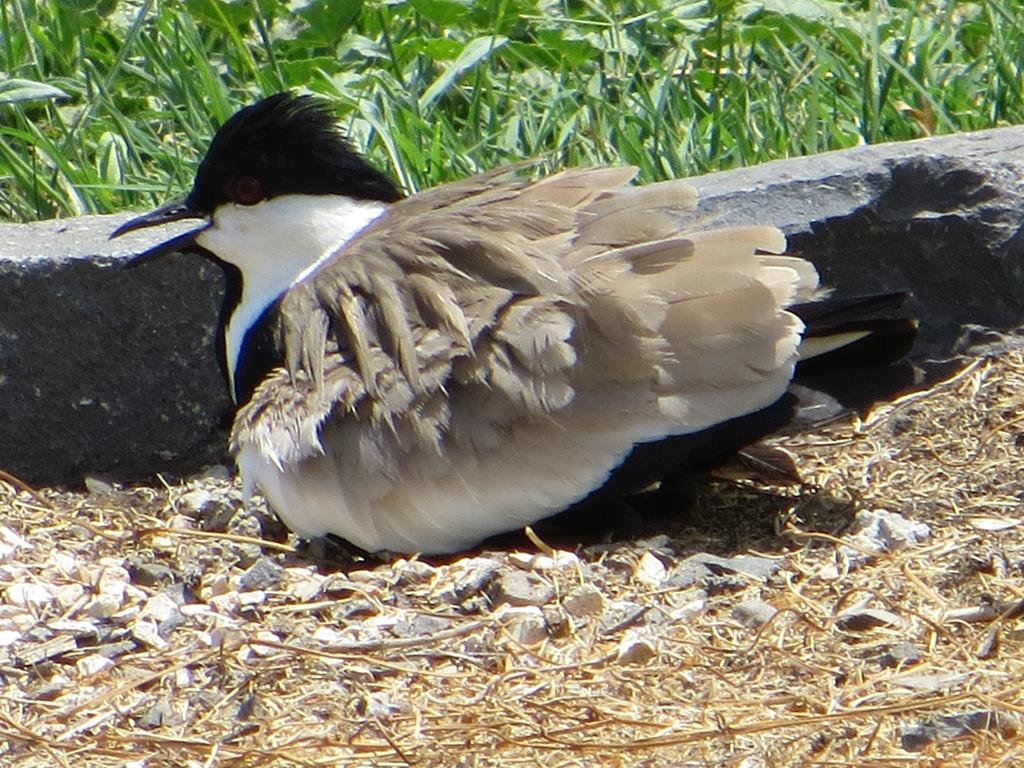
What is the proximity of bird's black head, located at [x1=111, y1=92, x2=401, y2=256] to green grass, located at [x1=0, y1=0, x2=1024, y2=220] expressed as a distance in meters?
0.80

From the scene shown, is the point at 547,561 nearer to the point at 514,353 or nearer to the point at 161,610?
the point at 514,353

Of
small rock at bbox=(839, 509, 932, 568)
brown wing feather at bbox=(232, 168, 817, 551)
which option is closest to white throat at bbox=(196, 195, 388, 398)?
brown wing feather at bbox=(232, 168, 817, 551)

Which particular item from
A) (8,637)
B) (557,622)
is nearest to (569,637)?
(557,622)

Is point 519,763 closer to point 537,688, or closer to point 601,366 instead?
point 537,688

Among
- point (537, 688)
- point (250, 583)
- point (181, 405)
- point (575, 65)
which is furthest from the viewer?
point (575, 65)

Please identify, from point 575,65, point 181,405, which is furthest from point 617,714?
point 575,65

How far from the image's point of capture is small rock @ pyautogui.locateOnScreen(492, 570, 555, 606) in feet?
10.6

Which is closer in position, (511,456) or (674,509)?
(511,456)

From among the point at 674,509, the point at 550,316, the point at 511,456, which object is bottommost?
the point at 674,509

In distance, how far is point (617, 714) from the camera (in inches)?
110

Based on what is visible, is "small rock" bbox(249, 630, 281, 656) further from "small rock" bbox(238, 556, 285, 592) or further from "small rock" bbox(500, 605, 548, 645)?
"small rock" bbox(500, 605, 548, 645)

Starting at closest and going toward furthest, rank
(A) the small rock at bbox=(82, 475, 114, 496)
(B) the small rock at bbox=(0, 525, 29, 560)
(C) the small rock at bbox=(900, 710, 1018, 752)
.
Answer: (C) the small rock at bbox=(900, 710, 1018, 752) → (B) the small rock at bbox=(0, 525, 29, 560) → (A) the small rock at bbox=(82, 475, 114, 496)

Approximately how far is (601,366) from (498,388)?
196mm

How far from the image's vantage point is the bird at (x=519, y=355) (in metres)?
3.46
